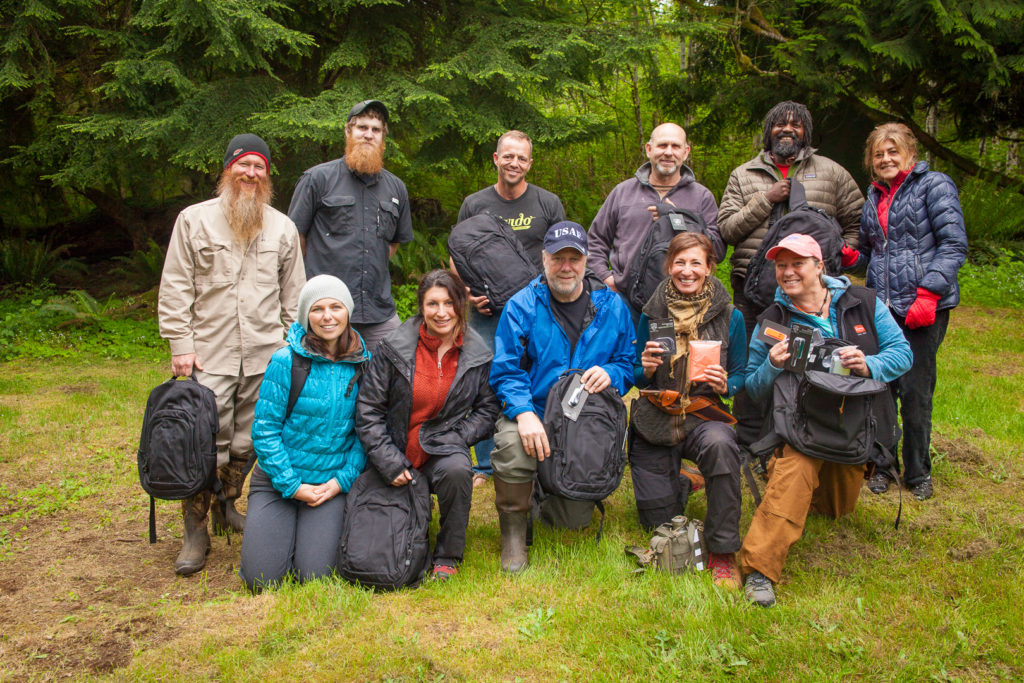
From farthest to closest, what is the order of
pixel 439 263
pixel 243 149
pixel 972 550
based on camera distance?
pixel 439 263
pixel 243 149
pixel 972 550

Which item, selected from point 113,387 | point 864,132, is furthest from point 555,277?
point 864,132

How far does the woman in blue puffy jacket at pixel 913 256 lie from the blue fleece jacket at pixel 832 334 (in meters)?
0.64

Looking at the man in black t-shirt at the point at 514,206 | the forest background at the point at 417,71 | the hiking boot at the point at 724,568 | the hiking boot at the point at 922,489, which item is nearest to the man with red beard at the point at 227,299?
the man in black t-shirt at the point at 514,206

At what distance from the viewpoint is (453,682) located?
2.95m

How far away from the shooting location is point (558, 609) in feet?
11.2

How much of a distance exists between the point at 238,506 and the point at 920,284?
466 centimetres

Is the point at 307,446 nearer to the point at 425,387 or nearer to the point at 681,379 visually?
the point at 425,387

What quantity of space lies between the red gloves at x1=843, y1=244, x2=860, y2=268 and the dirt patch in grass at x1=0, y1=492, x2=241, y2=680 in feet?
13.7

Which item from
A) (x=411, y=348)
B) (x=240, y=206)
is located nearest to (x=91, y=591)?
(x=411, y=348)

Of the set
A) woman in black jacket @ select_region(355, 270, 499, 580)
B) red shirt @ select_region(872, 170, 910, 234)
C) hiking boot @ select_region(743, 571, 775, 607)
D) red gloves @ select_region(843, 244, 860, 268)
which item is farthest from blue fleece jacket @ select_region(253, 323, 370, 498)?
red shirt @ select_region(872, 170, 910, 234)

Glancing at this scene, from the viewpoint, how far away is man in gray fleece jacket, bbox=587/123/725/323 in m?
4.81

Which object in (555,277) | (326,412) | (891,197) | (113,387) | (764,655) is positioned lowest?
(113,387)

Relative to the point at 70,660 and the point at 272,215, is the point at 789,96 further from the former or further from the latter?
the point at 70,660

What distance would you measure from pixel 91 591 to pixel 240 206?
225 centimetres
